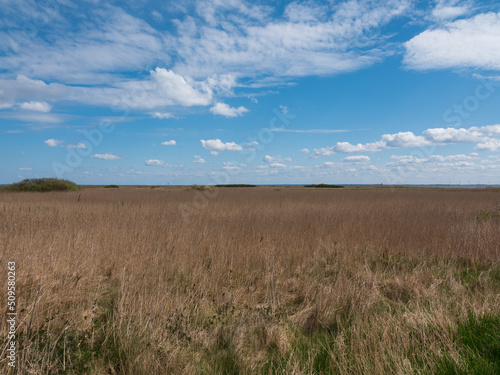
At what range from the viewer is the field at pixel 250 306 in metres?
2.83

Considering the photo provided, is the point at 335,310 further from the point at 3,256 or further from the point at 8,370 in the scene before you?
the point at 3,256

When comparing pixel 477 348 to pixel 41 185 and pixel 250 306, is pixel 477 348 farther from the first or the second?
pixel 41 185

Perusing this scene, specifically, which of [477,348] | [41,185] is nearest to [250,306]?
[477,348]

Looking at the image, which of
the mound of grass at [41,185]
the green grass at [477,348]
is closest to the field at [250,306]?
the green grass at [477,348]

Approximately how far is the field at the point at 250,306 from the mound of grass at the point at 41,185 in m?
29.0

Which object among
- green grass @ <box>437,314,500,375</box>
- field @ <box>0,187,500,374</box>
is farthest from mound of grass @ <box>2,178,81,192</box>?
green grass @ <box>437,314,500,375</box>

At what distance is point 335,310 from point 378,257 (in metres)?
3.16

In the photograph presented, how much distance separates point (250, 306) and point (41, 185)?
34.9 metres

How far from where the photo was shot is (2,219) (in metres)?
9.03

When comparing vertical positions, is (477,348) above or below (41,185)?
below

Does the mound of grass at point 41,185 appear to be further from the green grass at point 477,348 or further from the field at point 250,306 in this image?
the green grass at point 477,348

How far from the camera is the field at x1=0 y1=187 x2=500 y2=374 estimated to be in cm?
283

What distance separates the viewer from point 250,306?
412cm

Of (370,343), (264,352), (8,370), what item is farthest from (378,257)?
(8,370)
